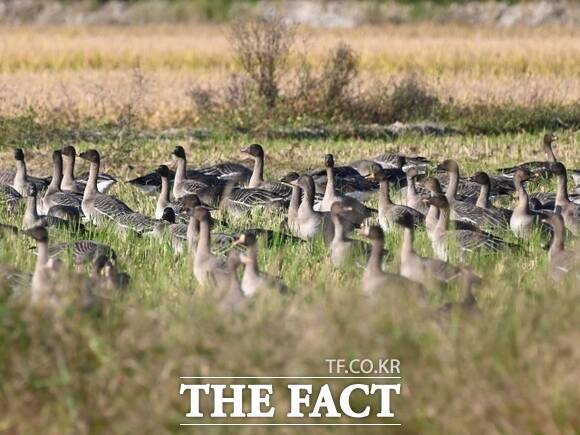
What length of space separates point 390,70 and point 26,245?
801 inches

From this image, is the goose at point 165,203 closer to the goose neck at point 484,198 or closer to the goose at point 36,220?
the goose at point 36,220

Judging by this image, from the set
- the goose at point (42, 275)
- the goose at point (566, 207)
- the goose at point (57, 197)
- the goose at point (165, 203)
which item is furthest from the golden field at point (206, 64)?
the goose at point (42, 275)

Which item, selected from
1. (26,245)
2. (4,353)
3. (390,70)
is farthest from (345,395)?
(390,70)

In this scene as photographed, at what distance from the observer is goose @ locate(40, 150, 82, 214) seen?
13.3 metres

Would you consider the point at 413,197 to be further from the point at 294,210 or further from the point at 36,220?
the point at 36,220

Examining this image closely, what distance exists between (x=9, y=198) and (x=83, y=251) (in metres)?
3.33

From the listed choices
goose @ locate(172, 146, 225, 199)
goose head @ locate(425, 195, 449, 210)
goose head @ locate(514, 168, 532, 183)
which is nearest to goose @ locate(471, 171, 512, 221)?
goose head @ locate(514, 168, 532, 183)

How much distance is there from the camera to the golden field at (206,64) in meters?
24.0

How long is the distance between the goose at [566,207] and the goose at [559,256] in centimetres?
170

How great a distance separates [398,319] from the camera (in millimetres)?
6887

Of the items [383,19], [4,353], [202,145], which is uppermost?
[383,19]

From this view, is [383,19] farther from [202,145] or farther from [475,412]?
[475,412]

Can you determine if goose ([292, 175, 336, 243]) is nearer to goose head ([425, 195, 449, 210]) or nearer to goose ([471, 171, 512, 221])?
goose head ([425, 195, 449, 210])

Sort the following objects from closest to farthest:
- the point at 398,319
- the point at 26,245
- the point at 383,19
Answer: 1. the point at 398,319
2. the point at 26,245
3. the point at 383,19
